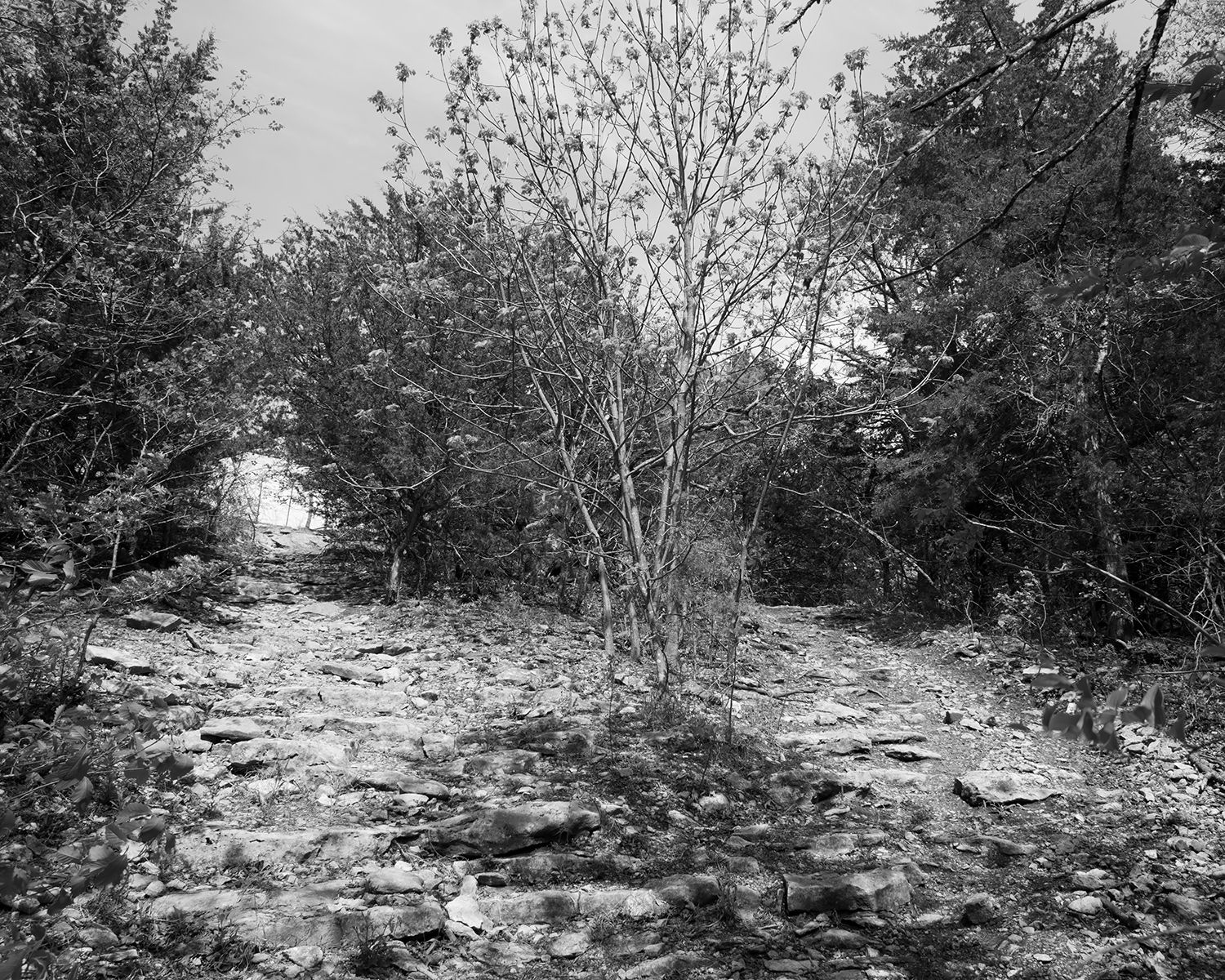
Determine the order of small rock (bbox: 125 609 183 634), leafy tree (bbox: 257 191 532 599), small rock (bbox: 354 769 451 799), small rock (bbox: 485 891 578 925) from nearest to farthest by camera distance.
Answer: small rock (bbox: 485 891 578 925) < small rock (bbox: 354 769 451 799) < small rock (bbox: 125 609 183 634) < leafy tree (bbox: 257 191 532 599)

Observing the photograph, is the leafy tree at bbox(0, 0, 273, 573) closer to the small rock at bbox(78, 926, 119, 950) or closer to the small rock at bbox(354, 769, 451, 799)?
the small rock at bbox(354, 769, 451, 799)

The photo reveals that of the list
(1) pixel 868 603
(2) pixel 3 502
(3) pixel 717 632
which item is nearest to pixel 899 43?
(1) pixel 868 603

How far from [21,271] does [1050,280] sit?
903 cm

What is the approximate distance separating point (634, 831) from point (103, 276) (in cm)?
596

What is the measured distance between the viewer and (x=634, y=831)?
410cm

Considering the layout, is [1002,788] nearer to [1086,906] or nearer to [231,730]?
[1086,906]

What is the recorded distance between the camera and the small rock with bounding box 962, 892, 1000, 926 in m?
3.37

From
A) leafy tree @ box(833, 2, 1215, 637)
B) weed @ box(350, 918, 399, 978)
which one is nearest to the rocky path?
weed @ box(350, 918, 399, 978)

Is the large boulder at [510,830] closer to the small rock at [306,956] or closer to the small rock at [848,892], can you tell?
the small rock at [306,956]

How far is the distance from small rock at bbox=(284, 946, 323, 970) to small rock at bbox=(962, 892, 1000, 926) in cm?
266

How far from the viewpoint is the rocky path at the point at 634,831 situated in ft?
10.0

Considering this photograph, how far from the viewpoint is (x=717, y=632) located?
831cm

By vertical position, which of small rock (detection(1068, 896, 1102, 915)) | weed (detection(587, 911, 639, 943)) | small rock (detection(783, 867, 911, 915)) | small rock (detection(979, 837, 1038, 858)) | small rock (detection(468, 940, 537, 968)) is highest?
small rock (detection(1068, 896, 1102, 915))

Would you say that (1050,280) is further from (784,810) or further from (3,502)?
(3,502)
